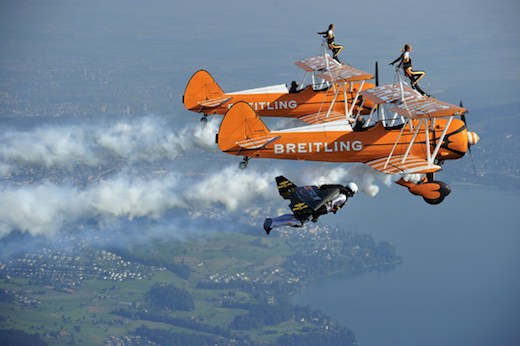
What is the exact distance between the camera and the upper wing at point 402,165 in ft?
113

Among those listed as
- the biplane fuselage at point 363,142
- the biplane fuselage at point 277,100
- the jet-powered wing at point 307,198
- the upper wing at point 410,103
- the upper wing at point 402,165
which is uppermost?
the biplane fuselage at point 277,100

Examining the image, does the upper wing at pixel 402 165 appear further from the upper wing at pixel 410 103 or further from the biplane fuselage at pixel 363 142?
the upper wing at pixel 410 103

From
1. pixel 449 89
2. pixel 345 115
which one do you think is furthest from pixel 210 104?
pixel 449 89

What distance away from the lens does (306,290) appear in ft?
543

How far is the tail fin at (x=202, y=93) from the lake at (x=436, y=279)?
111824mm

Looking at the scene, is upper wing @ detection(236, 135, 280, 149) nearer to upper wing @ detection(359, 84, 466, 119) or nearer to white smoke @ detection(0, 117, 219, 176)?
upper wing @ detection(359, 84, 466, 119)

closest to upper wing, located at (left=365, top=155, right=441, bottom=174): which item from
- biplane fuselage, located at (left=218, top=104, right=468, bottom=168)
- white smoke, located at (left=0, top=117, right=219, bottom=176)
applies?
biplane fuselage, located at (left=218, top=104, right=468, bottom=168)

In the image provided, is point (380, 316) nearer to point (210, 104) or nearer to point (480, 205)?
point (480, 205)

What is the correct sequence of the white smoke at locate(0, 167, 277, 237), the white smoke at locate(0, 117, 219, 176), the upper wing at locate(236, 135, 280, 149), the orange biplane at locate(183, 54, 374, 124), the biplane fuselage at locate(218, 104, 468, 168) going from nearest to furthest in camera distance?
the biplane fuselage at locate(218, 104, 468, 168) < the upper wing at locate(236, 135, 280, 149) < the white smoke at locate(0, 167, 277, 237) < the orange biplane at locate(183, 54, 374, 124) < the white smoke at locate(0, 117, 219, 176)

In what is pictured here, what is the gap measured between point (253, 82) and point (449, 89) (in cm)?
4561

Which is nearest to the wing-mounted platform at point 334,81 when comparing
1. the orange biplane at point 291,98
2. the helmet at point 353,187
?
the orange biplane at point 291,98

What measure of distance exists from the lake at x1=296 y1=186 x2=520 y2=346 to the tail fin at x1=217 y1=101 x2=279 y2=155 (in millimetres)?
119793

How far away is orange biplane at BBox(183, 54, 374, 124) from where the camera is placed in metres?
45.6

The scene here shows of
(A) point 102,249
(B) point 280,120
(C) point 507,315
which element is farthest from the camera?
(C) point 507,315
